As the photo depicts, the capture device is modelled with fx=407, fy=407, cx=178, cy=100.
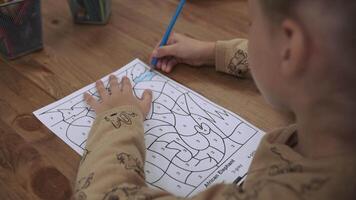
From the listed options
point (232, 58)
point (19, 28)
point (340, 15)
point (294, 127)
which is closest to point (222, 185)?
point (294, 127)

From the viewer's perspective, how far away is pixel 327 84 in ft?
1.38

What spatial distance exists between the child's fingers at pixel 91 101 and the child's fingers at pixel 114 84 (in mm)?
37

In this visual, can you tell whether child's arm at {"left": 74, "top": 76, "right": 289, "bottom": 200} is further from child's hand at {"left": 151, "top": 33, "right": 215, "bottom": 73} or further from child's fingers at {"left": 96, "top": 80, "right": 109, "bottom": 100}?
child's hand at {"left": 151, "top": 33, "right": 215, "bottom": 73}

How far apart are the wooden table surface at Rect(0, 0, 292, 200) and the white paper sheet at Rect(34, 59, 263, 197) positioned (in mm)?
23

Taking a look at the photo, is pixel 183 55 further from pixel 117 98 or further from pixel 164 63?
pixel 117 98

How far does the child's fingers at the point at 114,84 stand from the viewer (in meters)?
0.73

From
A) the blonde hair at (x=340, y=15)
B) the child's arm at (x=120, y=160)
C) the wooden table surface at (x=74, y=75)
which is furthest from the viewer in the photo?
the wooden table surface at (x=74, y=75)

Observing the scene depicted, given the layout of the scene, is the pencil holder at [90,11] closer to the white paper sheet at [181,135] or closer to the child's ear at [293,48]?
the white paper sheet at [181,135]

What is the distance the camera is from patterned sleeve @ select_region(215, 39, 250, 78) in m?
0.79

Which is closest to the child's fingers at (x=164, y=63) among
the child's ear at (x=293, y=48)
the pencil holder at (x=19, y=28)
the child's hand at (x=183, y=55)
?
the child's hand at (x=183, y=55)

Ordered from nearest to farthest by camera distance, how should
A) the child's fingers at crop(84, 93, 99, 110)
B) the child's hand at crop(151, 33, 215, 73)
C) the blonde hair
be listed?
the blonde hair, the child's fingers at crop(84, 93, 99, 110), the child's hand at crop(151, 33, 215, 73)

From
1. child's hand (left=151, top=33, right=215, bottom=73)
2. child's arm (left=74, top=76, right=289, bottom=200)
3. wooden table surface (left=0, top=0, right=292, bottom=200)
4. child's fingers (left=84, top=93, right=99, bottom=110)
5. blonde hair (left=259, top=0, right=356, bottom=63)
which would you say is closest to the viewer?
blonde hair (left=259, top=0, right=356, bottom=63)

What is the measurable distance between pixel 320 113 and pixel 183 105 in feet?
1.01

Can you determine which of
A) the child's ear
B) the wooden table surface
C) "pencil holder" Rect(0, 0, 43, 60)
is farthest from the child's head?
"pencil holder" Rect(0, 0, 43, 60)
